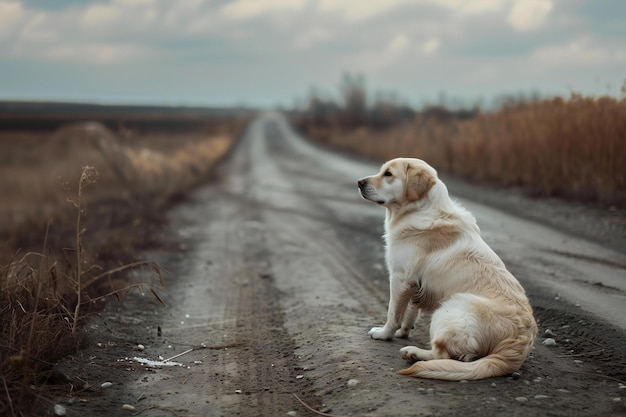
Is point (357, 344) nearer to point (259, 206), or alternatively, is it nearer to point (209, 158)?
point (259, 206)

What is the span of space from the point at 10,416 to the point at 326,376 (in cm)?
227

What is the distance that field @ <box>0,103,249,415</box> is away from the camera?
536 cm

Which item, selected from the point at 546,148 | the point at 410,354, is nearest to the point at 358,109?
the point at 546,148

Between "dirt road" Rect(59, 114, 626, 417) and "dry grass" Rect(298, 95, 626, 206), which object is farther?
"dry grass" Rect(298, 95, 626, 206)

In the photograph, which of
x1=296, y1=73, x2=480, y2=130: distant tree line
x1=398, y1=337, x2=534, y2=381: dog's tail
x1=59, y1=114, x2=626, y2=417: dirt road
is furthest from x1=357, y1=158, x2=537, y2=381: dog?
x1=296, y1=73, x2=480, y2=130: distant tree line

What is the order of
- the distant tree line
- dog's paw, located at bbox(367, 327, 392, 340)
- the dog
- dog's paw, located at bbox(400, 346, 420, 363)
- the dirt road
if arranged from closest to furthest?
the dirt road < the dog < dog's paw, located at bbox(400, 346, 420, 363) < dog's paw, located at bbox(367, 327, 392, 340) < the distant tree line

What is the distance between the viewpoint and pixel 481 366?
468 cm

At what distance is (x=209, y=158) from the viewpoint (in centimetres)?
3064

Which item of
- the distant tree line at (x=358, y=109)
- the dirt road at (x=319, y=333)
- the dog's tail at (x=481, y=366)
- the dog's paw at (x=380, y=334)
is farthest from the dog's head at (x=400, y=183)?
the distant tree line at (x=358, y=109)

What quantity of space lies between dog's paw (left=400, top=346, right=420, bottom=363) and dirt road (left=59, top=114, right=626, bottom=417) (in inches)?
4.4

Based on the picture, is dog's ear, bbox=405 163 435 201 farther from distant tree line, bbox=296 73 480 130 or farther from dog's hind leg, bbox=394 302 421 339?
distant tree line, bbox=296 73 480 130

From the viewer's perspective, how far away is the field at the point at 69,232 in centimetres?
536

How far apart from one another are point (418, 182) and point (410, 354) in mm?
1488

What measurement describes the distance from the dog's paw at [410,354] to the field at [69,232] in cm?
234
